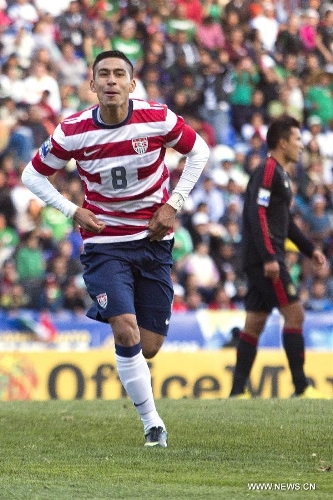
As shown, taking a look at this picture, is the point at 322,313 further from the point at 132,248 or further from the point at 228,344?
the point at 132,248

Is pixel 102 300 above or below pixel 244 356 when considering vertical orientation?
above

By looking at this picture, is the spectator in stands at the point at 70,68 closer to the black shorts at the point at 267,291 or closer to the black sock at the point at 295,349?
the black shorts at the point at 267,291

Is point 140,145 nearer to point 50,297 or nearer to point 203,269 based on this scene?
point 50,297

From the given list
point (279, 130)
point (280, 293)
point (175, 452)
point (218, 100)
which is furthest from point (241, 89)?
point (175, 452)

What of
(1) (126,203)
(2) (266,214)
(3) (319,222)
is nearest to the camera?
(1) (126,203)

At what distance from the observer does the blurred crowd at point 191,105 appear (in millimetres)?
17688

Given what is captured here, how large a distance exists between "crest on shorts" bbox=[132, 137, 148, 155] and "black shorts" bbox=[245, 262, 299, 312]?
3350mm

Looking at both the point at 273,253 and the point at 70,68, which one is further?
the point at 70,68

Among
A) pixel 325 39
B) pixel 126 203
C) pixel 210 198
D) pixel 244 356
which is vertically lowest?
pixel 244 356

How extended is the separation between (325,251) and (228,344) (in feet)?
14.4

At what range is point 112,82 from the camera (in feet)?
25.7

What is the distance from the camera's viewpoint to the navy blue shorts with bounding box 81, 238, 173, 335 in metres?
7.73

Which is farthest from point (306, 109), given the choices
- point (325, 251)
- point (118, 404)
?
point (118, 404)

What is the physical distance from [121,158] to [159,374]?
25.4ft
